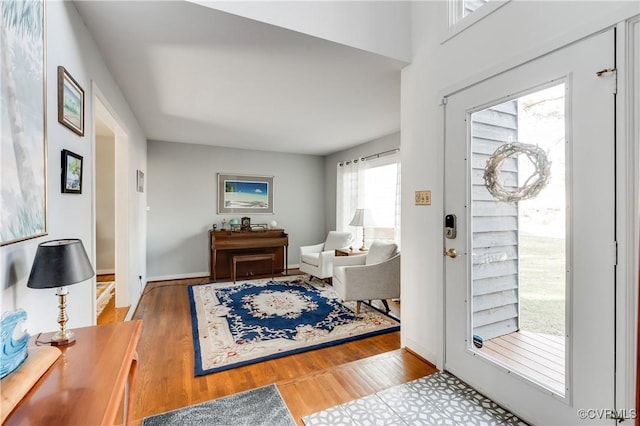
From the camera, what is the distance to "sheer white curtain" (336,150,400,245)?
446 cm

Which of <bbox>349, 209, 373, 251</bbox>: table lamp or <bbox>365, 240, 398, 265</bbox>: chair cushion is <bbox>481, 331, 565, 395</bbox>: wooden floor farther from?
<bbox>349, 209, 373, 251</bbox>: table lamp

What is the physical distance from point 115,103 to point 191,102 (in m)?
0.75

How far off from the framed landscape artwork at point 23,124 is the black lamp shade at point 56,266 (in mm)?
102

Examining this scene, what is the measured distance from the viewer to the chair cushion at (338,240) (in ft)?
16.3

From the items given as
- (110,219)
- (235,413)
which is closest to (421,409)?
(235,413)

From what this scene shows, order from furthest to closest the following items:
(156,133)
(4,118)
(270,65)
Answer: (156,133) → (270,65) → (4,118)

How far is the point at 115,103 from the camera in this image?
2.60m

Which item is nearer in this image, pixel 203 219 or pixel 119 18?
pixel 119 18

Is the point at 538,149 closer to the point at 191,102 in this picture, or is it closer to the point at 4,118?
the point at 4,118

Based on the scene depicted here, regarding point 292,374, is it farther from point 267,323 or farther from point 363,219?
point 363,219

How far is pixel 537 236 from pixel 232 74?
2.56 m

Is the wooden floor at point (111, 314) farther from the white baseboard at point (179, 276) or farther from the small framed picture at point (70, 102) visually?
the small framed picture at point (70, 102)

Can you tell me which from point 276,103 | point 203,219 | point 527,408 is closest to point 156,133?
point 203,219

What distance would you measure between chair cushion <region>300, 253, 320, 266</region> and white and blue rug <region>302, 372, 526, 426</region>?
2.73m
